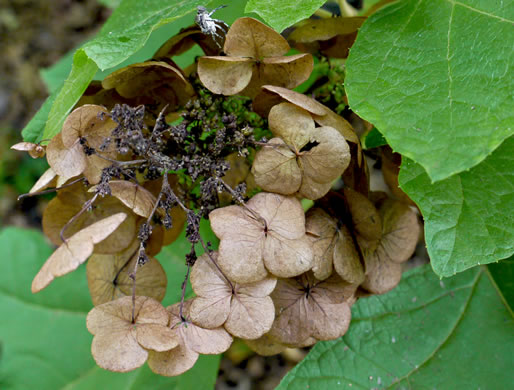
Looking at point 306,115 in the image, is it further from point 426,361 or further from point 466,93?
point 426,361

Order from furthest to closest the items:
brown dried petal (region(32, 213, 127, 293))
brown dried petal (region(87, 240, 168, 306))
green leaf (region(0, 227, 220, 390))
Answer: green leaf (region(0, 227, 220, 390)) → brown dried petal (region(87, 240, 168, 306)) → brown dried petal (region(32, 213, 127, 293))

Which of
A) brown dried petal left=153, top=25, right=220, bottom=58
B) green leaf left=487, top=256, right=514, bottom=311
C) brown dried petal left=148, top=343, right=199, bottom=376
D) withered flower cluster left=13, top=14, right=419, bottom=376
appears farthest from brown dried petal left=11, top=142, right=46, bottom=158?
green leaf left=487, top=256, right=514, bottom=311

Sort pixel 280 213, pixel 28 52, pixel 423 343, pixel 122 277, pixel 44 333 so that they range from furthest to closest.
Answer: pixel 28 52 → pixel 44 333 → pixel 423 343 → pixel 122 277 → pixel 280 213

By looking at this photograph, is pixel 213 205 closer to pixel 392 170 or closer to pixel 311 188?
pixel 311 188

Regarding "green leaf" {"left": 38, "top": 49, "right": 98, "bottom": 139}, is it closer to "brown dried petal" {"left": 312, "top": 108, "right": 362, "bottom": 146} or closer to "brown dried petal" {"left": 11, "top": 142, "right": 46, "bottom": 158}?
"brown dried petal" {"left": 11, "top": 142, "right": 46, "bottom": 158}

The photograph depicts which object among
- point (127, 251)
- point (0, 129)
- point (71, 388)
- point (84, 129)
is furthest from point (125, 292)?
point (0, 129)

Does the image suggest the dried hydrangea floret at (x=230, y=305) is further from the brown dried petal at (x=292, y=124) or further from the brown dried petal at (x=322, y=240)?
the brown dried petal at (x=292, y=124)

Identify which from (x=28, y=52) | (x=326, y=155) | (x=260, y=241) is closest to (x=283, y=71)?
(x=326, y=155)
